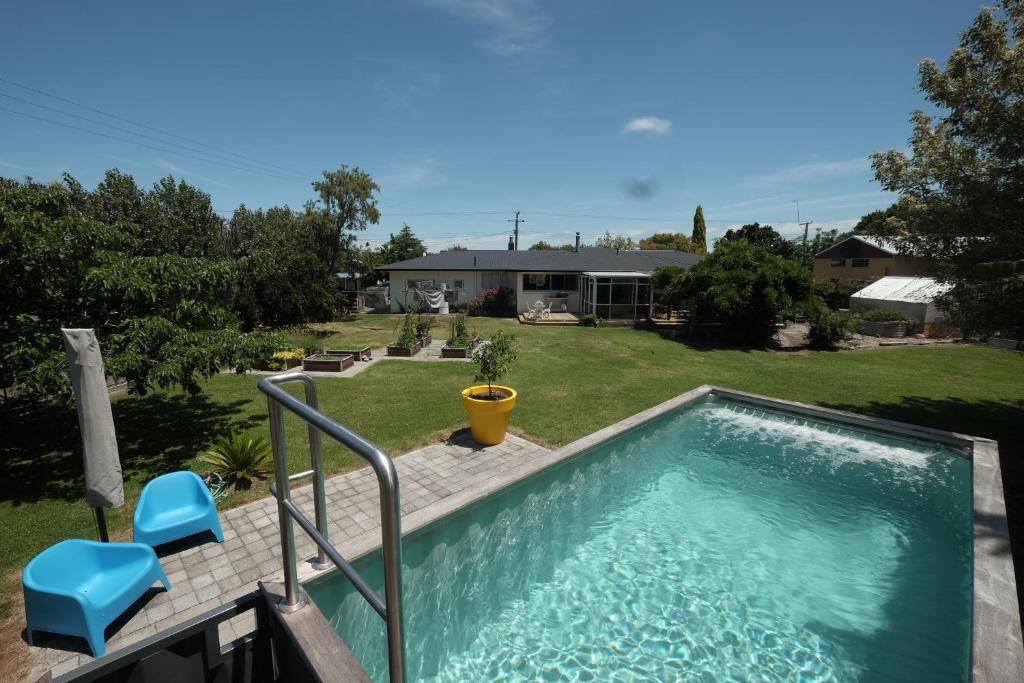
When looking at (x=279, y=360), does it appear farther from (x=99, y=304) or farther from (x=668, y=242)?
(x=668, y=242)

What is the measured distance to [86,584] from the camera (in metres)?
3.61

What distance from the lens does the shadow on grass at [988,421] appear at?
6149mm

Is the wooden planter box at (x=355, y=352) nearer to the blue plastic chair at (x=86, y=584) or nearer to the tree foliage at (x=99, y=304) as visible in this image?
the tree foliage at (x=99, y=304)

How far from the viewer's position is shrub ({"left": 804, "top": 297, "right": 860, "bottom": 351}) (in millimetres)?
17844

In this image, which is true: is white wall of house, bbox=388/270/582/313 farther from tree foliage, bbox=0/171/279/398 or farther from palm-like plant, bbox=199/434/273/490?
palm-like plant, bbox=199/434/273/490

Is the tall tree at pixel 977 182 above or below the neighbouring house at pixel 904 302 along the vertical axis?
above

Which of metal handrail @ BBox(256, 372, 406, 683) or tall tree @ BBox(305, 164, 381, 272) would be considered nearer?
metal handrail @ BBox(256, 372, 406, 683)

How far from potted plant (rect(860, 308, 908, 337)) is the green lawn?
10.1 ft

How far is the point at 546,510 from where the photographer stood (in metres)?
6.06

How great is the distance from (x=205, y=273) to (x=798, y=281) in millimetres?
19322

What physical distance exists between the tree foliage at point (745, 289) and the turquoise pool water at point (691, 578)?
10588 millimetres

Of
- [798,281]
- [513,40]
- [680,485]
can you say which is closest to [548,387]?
[680,485]

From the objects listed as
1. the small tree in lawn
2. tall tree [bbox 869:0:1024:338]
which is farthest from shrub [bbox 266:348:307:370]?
tall tree [bbox 869:0:1024:338]

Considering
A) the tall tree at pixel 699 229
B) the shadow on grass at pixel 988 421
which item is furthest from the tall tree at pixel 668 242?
the shadow on grass at pixel 988 421
